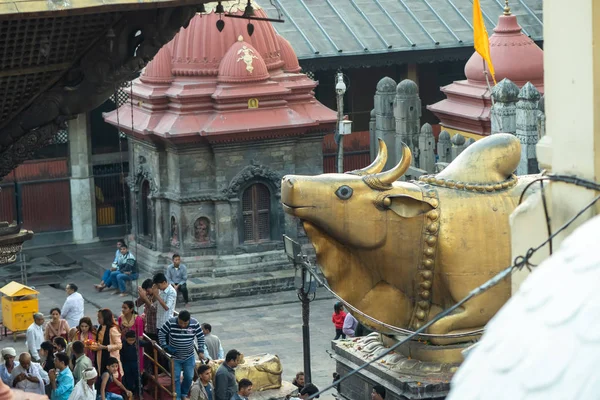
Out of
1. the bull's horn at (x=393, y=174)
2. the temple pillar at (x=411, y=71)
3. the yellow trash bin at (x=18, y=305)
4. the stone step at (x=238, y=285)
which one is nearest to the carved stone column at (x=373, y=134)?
the stone step at (x=238, y=285)

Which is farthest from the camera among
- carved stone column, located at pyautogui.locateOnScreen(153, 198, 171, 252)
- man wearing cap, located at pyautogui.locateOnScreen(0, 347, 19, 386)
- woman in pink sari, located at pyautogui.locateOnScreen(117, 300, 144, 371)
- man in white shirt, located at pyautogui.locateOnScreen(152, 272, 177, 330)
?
carved stone column, located at pyautogui.locateOnScreen(153, 198, 171, 252)

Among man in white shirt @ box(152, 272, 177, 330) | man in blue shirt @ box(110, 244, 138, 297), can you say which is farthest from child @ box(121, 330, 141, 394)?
man in blue shirt @ box(110, 244, 138, 297)

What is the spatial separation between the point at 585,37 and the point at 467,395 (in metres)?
3.02

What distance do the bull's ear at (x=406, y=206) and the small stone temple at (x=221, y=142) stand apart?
1360 centimetres

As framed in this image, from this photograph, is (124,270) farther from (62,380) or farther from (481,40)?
(62,380)

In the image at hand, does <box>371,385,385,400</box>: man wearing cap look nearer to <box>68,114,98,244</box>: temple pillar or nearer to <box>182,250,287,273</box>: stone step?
<box>182,250,287,273</box>: stone step

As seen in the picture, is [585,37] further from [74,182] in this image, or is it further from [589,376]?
[74,182]

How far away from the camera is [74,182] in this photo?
32312mm

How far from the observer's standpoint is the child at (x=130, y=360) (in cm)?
1630

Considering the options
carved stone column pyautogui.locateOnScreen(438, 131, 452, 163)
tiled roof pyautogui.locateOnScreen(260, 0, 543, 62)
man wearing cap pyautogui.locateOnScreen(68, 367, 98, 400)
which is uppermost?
tiled roof pyautogui.locateOnScreen(260, 0, 543, 62)

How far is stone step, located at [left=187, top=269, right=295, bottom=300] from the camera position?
2734 centimetres

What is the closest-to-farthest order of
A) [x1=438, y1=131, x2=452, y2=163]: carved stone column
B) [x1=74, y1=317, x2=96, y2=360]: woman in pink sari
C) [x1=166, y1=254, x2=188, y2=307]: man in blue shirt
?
[x1=74, y1=317, x2=96, y2=360]: woman in pink sari, [x1=438, y1=131, x2=452, y2=163]: carved stone column, [x1=166, y1=254, x2=188, y2=307]: man in blue shirt

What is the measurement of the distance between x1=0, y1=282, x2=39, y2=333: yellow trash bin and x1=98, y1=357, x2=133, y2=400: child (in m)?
8.14

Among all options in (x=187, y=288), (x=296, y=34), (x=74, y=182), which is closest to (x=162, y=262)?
(x=187, y=288)
